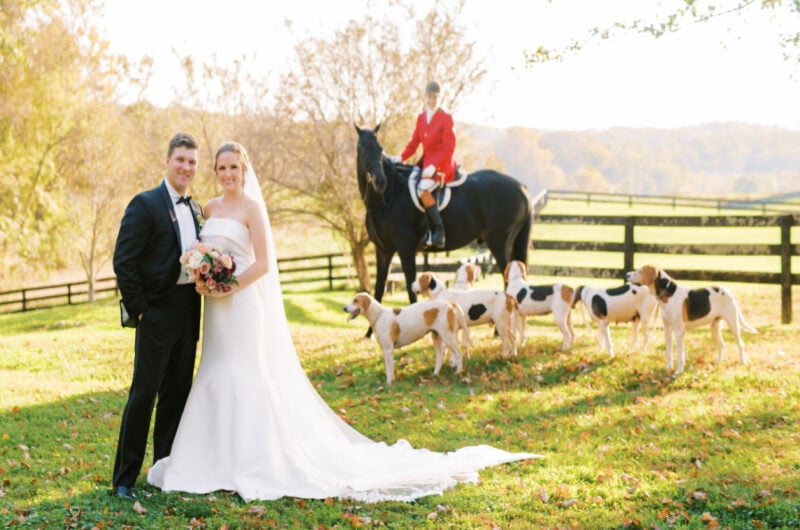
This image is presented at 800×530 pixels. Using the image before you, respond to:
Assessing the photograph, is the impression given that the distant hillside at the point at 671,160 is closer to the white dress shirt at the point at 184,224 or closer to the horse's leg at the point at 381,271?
the horse's leg at the point at 381,271

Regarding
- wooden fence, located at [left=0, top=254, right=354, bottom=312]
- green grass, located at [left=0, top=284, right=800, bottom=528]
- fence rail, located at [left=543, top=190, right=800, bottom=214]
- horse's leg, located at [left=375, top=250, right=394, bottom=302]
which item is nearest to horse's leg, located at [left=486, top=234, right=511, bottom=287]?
green grass, located at [left=0, top=284, right=800, bottom=528]

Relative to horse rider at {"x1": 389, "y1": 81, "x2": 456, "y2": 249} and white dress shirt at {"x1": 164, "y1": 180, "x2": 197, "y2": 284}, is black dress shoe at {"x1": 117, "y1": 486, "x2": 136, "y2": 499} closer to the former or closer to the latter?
white dress shirt at {"x1": 164, "y1": 180, "x2": 197, "y2": 284}

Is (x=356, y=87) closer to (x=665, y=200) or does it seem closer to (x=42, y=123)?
(x=42, y=123)

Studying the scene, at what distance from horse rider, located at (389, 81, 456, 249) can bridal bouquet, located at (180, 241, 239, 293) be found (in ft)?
21.3

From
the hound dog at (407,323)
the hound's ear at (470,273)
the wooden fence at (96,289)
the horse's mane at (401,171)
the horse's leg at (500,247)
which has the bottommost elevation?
the wooden fence at (96,289)

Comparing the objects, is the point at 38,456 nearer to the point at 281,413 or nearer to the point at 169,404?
the point at 169,404

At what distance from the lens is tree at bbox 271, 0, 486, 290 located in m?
18.8

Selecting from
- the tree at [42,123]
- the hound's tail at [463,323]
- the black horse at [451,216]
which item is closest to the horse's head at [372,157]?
the black horse at [451,216]

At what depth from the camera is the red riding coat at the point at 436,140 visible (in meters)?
11.3

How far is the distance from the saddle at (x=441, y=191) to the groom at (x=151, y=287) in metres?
6.47

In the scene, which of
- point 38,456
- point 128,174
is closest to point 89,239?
point 128,174

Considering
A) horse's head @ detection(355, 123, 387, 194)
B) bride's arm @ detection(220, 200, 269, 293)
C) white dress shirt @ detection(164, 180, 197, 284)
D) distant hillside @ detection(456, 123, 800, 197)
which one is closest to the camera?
white dress shirt @ detection(164, 180, 197, 284)

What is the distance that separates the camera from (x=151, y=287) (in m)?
5.32

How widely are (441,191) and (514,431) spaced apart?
5.43m
